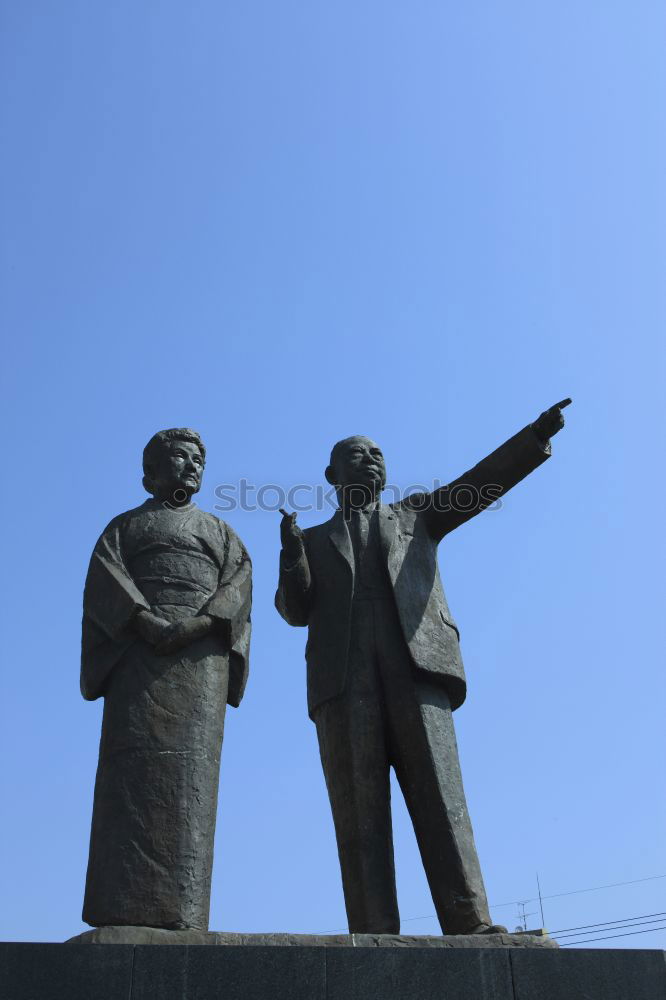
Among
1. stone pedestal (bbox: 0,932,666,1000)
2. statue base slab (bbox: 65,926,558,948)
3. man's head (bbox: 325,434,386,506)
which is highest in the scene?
man's head (bbox: 325,434,386,506)

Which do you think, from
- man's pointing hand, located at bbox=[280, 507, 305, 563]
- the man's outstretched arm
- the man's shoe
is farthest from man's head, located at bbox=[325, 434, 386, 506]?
the man's shoe

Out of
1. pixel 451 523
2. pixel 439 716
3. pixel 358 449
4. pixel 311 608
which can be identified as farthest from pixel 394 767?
pixel 358 449

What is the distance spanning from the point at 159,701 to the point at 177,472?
1.65 m

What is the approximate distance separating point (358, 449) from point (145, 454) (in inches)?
62.5

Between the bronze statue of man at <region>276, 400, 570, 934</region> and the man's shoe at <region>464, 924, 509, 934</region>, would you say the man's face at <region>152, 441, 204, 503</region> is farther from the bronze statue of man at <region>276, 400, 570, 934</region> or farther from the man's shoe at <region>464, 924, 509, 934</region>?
the man's shoe at <region>464, 924, 509, 934</region>

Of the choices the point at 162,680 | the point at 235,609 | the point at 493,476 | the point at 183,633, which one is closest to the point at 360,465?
the point at 493,476

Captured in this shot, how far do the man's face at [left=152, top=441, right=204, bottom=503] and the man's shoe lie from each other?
3.15 meters

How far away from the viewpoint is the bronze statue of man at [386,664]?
21.7ft

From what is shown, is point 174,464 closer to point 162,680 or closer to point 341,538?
point 341,538

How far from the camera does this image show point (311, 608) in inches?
298

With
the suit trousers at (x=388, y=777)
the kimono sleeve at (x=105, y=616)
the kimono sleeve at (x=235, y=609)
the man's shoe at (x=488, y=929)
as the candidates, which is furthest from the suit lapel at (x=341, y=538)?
the man's shoe at (x=488, y=929)

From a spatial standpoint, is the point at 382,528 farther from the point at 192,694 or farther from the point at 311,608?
the point at 192,694

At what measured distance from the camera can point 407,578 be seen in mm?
7504

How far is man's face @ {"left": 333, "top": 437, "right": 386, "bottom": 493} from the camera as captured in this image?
8.05 metres
